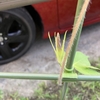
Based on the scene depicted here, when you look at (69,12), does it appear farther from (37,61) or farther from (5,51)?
(5,51)

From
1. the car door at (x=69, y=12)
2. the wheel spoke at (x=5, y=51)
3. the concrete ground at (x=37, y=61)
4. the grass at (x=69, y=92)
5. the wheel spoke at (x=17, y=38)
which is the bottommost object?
the grass at (x=69, y=92)

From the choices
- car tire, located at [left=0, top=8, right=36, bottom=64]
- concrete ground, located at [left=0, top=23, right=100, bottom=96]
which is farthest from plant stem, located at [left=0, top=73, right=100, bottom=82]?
concrete ground, located at [left=0, top=23, right=100, bottom=96]

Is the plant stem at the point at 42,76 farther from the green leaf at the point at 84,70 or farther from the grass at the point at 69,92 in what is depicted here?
the grass at the point at 69,92

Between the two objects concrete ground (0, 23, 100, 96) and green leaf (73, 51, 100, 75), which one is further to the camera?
Result: concrete ground (0, 23, 100, 96)

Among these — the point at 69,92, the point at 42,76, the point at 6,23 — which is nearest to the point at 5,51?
the point at 6,23

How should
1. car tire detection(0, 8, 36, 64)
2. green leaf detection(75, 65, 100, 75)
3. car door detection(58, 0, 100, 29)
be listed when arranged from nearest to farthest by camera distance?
1. green leaf detection(75, 65, 100, 75)
2. car tire detection(0, 8, 36, 64)
3. car door detection(58, 0, 100, 29)

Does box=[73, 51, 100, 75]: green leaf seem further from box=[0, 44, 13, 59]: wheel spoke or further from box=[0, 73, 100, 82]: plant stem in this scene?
box=[0, 44, 13, 59]: wheel spoke

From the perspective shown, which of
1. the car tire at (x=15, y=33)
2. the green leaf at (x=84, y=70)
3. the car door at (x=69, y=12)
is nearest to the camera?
the green leaf at (x=84, y=70)

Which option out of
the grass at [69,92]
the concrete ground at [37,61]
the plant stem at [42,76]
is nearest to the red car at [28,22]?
the concrete ground at [37,61]
